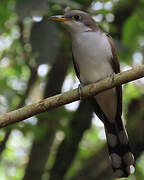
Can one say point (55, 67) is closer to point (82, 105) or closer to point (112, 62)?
point (82, 105)

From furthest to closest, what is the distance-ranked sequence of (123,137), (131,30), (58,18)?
(123,137), (131,30), (58,18)

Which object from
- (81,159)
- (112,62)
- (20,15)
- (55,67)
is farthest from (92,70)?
(81,159)

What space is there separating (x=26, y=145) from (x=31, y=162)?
3.50 m

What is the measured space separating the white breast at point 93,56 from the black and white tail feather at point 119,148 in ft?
1.69

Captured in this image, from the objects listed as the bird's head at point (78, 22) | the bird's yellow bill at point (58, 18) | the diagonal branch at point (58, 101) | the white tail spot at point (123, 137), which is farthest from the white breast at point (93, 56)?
the diagonal branch at point (58, 101)

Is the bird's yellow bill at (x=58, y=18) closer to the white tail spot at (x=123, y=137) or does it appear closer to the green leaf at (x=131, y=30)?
the green leaf at (x=131, y=30)

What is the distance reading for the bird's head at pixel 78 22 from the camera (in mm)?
4441

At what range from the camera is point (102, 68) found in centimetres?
431

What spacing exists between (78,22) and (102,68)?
62cm

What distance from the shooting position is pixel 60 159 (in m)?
5.40

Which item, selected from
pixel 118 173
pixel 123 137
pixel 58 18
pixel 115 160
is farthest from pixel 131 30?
pixel 118 173

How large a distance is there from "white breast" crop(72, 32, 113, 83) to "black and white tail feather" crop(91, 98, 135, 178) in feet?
1.69

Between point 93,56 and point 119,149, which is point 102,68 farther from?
point 119,149

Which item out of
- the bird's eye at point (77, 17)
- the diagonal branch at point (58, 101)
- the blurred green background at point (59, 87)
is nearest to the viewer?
the diagonal branch at point (58, 101)
